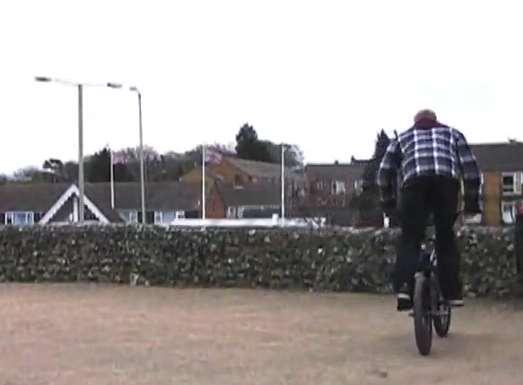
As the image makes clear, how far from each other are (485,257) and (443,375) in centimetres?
458

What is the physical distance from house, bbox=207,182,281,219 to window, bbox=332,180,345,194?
Answer: 5254 millimetres

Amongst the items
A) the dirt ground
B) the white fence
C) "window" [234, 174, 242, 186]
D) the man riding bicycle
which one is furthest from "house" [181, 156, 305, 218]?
the man riding bicycle

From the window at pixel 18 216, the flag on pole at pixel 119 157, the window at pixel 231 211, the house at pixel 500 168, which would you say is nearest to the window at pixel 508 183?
the house at pixel 500 168

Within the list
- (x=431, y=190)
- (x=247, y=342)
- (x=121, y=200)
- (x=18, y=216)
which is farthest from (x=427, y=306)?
(x=121, y=200)

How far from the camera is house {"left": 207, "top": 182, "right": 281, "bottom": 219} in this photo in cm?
9244

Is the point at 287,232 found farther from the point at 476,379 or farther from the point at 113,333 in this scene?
the point at 476,379

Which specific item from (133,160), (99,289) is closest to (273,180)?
(133,160)

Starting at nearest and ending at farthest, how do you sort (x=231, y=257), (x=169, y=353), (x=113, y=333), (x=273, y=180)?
(x=169, y=353) → (x=113, y=333) → (x=231, y=257) → (x=273, y=180)

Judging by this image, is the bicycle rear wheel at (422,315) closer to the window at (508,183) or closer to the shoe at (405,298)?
the shoe at (405,298)

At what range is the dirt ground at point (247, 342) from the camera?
618 centimetres

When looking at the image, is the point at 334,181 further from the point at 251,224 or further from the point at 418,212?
the point at 418,212

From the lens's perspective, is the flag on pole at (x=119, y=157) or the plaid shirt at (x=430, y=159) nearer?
the plaid shirt at (x=430, y=159)

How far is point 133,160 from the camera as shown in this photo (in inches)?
4363

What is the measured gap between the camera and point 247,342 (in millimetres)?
7520
